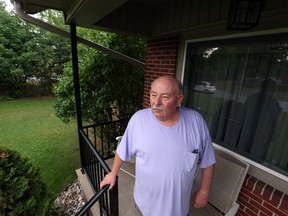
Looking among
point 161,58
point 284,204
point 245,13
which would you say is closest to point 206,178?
point 284,204

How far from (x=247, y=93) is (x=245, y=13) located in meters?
0.79

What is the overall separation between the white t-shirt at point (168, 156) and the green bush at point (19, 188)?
3.93ft

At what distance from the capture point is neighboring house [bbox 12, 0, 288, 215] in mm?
1487

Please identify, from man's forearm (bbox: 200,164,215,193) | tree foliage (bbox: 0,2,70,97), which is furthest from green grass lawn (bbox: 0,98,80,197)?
man's forearm (bbox: 200,164,215,193)

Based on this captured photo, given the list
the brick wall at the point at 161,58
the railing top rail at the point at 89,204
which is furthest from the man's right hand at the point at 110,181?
the brick wall at the point at 161,58

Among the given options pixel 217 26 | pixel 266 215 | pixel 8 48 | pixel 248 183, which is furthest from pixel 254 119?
pixel 8 48

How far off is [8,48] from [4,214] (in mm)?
11627

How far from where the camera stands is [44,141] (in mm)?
5250

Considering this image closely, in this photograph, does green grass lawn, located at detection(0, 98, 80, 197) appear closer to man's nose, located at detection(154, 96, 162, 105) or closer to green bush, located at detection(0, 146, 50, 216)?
green bush, located at detection(0, 146, 50, 216)

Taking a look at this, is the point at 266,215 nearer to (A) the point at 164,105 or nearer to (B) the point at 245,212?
(B) the point at 245,212

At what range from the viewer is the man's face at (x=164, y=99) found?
3.81 ft

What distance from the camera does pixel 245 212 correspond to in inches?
70.1

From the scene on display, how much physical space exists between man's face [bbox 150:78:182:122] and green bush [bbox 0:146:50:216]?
1561 millimetres

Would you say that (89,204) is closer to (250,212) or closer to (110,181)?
→ (110,181)
